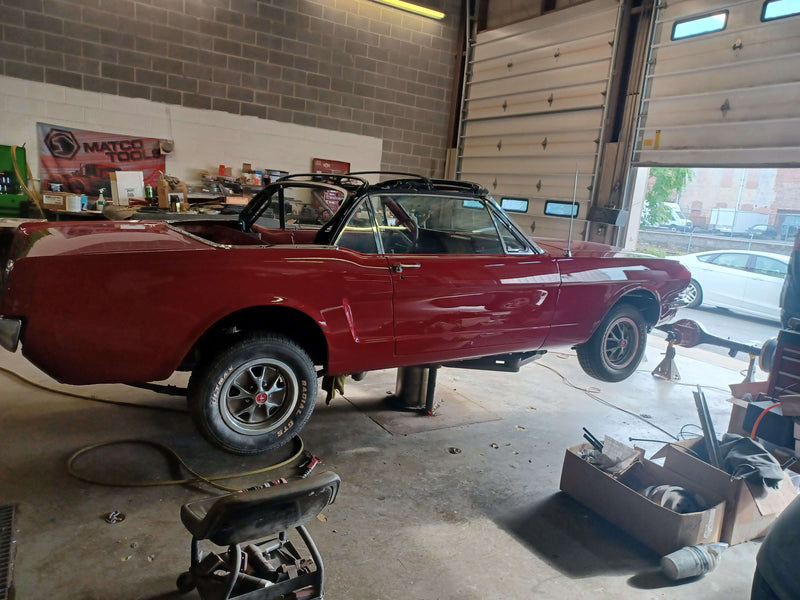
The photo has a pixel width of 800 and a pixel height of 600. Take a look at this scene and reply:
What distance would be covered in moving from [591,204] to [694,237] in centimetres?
525

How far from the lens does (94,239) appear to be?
2682 millimetres

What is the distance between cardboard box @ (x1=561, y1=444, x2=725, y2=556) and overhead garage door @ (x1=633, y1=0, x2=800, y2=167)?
4.16 meters

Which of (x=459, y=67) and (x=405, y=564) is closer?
(x=405, y=564)

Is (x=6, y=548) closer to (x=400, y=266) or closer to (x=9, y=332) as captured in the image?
(x=9, y=332)

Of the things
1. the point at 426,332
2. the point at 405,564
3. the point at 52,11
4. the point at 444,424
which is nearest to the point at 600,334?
the point at 444,424

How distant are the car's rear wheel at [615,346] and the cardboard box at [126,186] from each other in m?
6.07

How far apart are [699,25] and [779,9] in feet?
2.81

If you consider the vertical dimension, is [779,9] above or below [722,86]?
above

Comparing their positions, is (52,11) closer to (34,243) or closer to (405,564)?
(34,243)

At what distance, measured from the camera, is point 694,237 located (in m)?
11.1

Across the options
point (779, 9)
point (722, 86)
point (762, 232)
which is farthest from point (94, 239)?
point (762, 232)

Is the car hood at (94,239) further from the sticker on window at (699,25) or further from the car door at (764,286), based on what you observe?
the car door at (764,286)

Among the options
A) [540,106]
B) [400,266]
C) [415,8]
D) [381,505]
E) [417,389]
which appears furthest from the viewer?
[415,8]

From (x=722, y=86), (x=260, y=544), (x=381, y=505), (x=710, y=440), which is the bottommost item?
(x=381, y=505)
